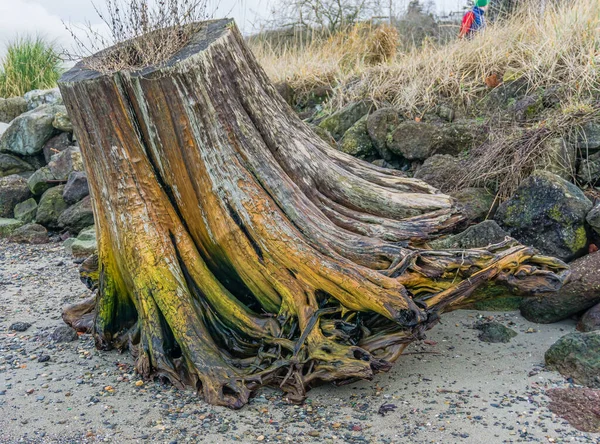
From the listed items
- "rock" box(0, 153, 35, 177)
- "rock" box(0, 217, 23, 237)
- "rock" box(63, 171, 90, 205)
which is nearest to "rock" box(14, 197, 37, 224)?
"rock" box(0, 217, 23, 237)

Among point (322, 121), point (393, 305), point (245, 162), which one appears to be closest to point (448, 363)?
point (393, 305)

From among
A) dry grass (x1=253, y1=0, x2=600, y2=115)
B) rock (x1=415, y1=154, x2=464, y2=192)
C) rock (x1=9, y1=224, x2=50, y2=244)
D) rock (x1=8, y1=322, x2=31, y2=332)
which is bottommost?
rock (x1=9, y1=224, x2=50, y2=244)

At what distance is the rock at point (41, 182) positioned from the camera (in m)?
9.29

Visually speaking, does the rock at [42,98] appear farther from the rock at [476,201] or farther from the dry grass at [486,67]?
the rock at [476,201]

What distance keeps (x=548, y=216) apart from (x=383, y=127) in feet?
9.31

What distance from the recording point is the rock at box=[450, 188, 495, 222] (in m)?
5.57

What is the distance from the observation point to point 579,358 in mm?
3689

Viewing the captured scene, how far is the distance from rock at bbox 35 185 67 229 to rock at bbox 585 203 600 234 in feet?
22.6

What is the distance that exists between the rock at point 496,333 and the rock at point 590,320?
477 millimetres

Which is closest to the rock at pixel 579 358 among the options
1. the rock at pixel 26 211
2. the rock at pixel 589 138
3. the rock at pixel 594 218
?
the rock at pixel 594 218

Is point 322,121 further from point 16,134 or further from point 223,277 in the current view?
point 16,134

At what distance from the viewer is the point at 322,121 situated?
8352mm

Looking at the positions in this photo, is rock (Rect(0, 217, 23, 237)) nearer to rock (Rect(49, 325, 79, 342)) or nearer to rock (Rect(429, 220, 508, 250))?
rock (Rect(49, 325, 79, 342))

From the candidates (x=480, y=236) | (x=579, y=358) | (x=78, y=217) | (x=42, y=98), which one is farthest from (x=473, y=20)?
(x=42, y=98)
